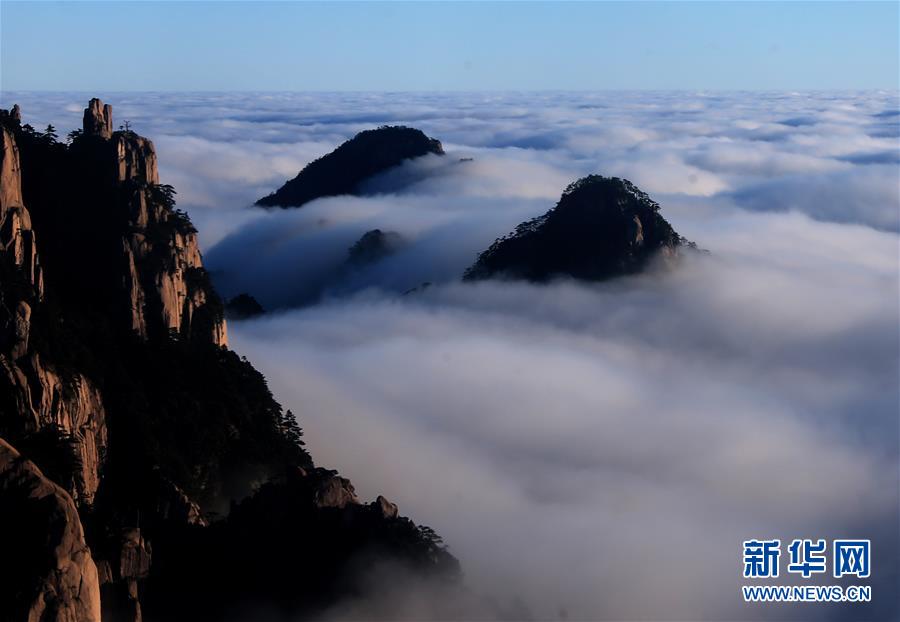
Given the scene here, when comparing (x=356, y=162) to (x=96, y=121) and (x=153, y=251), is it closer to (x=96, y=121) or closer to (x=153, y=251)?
(x=96, y=121)

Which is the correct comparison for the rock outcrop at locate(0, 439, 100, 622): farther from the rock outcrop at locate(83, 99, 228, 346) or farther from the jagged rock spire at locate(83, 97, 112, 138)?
the jagged rock spire at locate(83, 97, 112, 138)

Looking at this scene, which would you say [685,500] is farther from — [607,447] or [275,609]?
[275,609]

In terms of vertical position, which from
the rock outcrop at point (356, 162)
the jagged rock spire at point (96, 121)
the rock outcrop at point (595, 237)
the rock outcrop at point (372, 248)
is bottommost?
the rock outcrop at point (372, 248)

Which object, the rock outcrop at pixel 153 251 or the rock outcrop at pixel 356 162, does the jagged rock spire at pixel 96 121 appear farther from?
the rock outcrop at pixel 356 162

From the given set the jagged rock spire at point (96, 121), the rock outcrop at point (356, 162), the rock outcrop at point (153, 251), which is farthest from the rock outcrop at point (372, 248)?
the jagged rock spire at point (96, 121)

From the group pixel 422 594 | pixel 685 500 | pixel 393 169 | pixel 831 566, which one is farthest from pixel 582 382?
pixel 393 169
